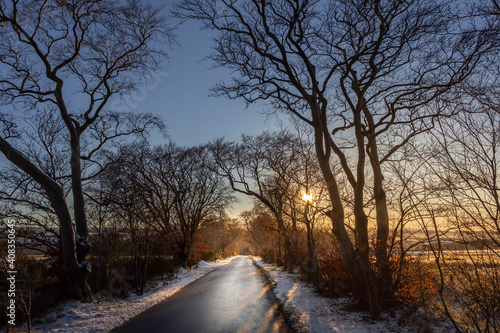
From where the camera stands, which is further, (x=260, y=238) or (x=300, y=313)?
(x=260, y=238)

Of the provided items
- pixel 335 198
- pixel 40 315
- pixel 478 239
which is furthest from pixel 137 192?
pixel 478 239

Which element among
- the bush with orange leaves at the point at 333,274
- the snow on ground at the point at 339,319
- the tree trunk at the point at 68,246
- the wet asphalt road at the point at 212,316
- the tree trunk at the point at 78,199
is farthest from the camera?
the tree trunk at the point at 78,199

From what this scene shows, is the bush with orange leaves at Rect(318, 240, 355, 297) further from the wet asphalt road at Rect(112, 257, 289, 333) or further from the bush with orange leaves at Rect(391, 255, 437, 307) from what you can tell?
the wet asphalt road at Rect(112, 257, 289, 333)

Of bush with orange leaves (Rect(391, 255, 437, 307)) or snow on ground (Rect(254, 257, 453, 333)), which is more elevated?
bush with orange leaves (Rect(391, 255, 437, 307))

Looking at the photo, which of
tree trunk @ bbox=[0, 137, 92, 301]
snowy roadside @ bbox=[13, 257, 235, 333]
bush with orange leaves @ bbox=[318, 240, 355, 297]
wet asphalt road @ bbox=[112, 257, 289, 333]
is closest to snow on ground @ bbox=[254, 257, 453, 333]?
bush with orange leaves @ bbox=[318, 240, 355, 297]

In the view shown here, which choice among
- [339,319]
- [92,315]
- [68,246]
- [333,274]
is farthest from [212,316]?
[68,246]

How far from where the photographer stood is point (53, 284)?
8.37 meters

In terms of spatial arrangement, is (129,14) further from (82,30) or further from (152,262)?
(152,262)

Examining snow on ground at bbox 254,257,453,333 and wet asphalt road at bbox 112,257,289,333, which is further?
wet asphalt road at bbox 112,257,289,333

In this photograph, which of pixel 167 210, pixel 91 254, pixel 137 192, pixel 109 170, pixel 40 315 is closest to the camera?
pixel 40 315

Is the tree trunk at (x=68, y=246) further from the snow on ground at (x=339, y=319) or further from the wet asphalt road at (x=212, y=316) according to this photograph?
the snow on ground at (x=339, y=319)

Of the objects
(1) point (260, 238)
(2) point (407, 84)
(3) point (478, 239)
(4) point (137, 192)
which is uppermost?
(2) point (407, 84)

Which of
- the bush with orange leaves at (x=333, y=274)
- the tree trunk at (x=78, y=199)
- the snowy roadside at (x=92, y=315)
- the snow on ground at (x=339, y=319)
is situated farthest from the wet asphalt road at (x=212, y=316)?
the tree trunk at (x=78, y=199)

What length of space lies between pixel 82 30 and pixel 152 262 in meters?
11.5
